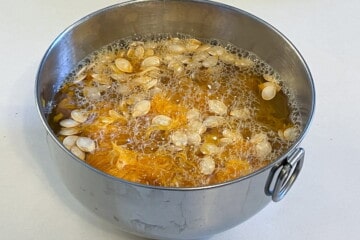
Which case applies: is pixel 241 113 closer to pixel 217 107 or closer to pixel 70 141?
pixel 217 107

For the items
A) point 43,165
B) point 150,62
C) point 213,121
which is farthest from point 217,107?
point 43,165

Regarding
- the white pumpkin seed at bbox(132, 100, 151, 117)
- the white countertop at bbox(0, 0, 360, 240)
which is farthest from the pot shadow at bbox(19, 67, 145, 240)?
the white pumpkin seed at bbox(132, 100, 151, 117)

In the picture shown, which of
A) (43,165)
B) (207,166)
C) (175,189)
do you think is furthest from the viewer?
(43,165)

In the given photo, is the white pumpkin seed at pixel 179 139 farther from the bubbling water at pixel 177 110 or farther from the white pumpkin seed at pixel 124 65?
the white pumpkin seed at pixel 124 65

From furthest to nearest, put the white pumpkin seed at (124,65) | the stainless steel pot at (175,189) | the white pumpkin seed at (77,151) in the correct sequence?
1. the white pumpkin seed at (124,65)
2. the white pumpkin seed at (77,151)
3. the stainless steel pot at (175,189)

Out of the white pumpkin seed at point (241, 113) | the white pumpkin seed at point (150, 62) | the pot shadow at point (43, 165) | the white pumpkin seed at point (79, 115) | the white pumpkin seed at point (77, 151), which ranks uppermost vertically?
the white pumpkin seed at point (241, 113)

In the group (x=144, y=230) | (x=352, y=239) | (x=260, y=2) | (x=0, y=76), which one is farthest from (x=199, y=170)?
(x=260, y=2)

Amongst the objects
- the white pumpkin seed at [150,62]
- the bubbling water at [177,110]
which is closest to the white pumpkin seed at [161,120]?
the bubbling water at [177,110]

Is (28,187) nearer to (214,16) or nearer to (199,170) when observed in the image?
(199,170)
